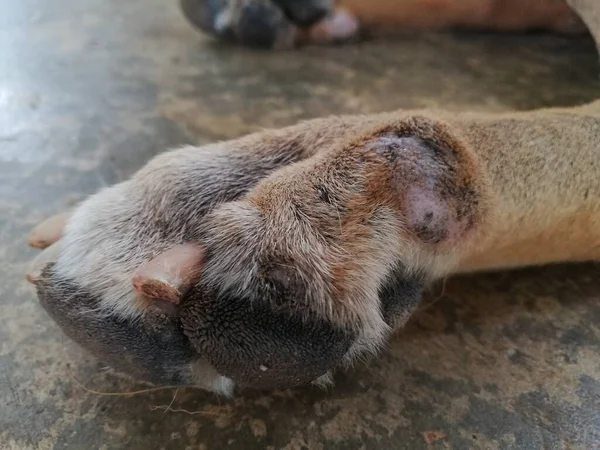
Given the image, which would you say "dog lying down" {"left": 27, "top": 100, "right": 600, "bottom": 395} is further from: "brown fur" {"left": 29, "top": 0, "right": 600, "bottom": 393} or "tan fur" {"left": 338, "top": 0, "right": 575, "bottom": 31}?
"tan fur" {"left": 338, "top": 0, "right": 575, "bottom": 31}

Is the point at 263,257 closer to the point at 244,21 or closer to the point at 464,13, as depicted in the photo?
the point at 244,21

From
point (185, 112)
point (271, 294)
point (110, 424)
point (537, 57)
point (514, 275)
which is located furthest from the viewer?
point (537, 57)

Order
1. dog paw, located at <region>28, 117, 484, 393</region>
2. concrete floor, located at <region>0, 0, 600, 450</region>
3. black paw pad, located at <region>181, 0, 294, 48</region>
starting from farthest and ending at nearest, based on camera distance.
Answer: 1. black paw pad, located at <region>181, 0, 294, 48</region>
2. concrete floor, located at <region>0, 0, 600, 450</region>
3. dog paw, located at <region>28, 117, 484, 393</region>

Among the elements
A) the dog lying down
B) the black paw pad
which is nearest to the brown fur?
the dog lying down

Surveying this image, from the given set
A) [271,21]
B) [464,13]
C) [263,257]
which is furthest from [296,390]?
[464,13]

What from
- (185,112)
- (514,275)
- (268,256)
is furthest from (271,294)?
(185,112)

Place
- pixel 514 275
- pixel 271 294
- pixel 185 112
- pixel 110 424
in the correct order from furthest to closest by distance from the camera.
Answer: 1. pixel 185 112
2. pixel 514 275
3. pixel 110 424
4. pixel 271 294

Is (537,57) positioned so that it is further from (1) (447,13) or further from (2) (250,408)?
(2) (250,408)

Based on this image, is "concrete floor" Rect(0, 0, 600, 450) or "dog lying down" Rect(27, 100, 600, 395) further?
"concrete floor" Rect(0, 0, 600, 450)
